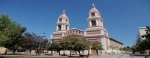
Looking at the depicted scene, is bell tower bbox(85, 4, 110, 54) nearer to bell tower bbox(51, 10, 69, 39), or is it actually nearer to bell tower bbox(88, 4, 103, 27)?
bell tower bbox(88, 4, 103, 27)

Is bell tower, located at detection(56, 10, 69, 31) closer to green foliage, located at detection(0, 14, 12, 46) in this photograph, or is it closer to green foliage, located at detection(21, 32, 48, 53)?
green foliage, located at detection(21, 32, 48, 53)

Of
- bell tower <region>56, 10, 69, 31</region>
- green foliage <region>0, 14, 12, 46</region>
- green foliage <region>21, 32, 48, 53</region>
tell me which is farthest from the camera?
bell tower <region>56, 10, 69, 31</region>

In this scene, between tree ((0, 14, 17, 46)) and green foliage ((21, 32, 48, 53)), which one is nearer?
tree ((0, 14, 17, 46))

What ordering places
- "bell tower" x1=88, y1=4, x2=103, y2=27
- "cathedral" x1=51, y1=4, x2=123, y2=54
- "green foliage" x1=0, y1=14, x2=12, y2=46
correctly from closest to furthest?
"green foliage" x1=0, y1=14, x2=12, y2=46
"cathedral" x1=51, y1=4, x2=123, y2=54
"bell tower" x1=88, y1=4, x2=103, y2=27

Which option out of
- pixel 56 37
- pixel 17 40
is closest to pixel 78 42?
pixel 17 40

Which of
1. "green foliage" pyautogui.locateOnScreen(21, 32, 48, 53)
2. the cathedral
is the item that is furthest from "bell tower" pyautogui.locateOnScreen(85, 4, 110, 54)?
"green foliage" pyautogui.locateOnScreen(21, 32, 48, 53)

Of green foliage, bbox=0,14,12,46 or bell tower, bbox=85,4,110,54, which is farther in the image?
bell tower, bbox=85,4,110,54

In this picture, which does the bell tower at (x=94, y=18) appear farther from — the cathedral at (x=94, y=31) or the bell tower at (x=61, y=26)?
the bell tower at (x=61, y=26)

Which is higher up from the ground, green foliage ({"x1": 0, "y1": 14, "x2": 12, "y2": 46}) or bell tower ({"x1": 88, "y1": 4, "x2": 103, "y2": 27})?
bell tower ({"x1": 88, "y1": 4, "x2": 103, "y2": 27})

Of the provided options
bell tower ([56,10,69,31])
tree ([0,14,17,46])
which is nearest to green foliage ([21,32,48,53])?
tree ([0,14,17,46])

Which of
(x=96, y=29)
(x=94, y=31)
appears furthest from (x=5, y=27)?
(x=94, y=31)

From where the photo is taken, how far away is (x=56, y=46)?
41.9 metres

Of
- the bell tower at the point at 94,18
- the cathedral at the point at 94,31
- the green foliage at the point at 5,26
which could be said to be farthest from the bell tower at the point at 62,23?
the green foliage at the point at 5,26

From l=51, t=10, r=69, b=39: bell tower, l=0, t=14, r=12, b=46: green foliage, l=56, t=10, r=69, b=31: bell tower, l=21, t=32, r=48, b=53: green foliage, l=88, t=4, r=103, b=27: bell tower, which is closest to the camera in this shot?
l=0, t=14, r=12, b=46: green foliage
